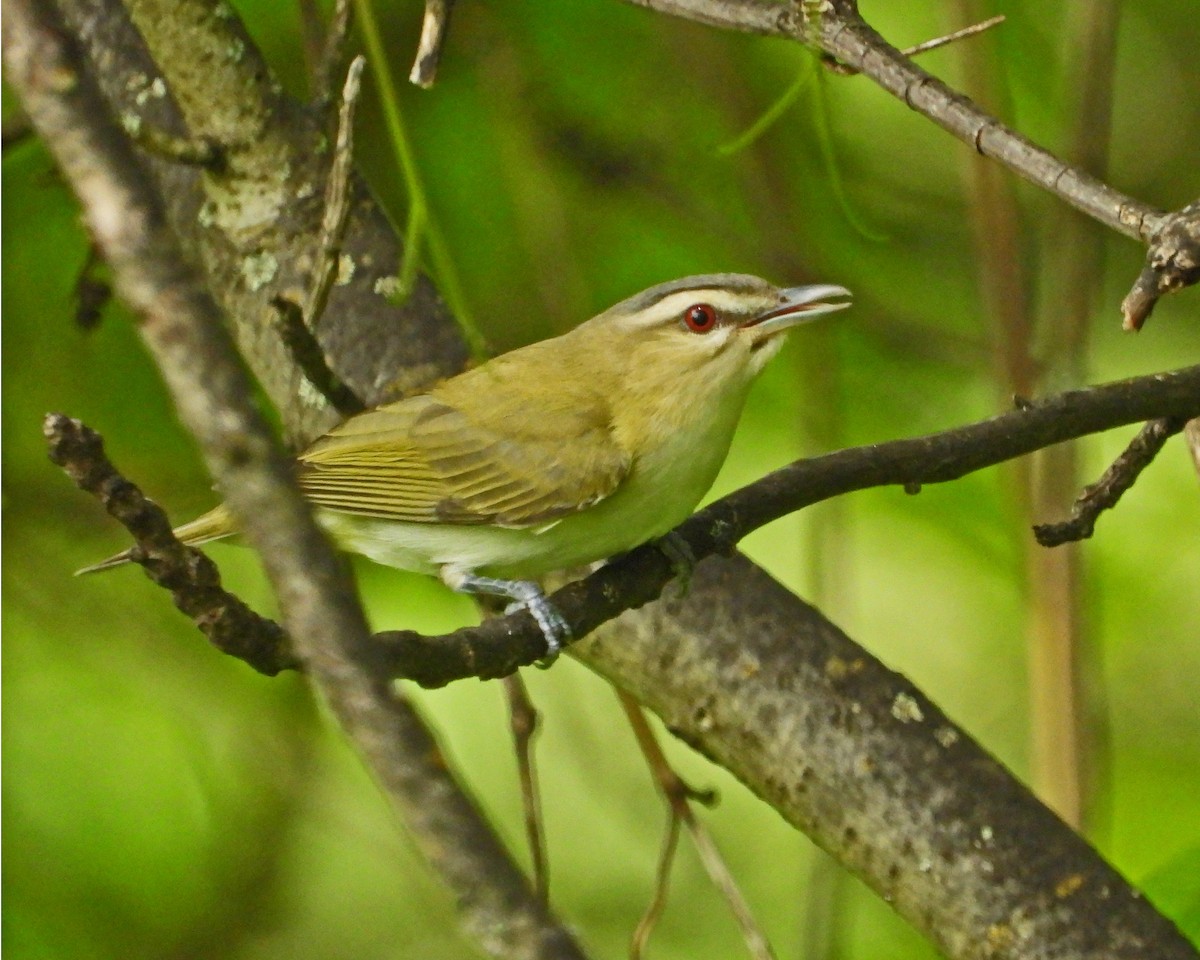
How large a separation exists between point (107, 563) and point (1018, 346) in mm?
2259

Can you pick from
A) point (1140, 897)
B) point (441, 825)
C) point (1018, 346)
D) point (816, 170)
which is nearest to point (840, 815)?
point (1140, 897)

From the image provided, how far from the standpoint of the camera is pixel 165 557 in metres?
1.62

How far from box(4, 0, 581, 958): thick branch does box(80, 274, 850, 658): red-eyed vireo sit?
1958mm

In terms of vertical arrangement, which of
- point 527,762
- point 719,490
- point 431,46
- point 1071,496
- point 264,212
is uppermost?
point 264,212

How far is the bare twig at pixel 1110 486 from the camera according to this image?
247 centimetres

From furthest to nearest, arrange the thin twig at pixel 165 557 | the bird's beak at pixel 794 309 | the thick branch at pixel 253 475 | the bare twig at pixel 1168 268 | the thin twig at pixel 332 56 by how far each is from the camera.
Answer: the bird's beak at pixel 794 309, the thin twig at pixel 332 56, the bare twig at pixel 1168 268, the thin twig at pixel 165 557, the thick branch at pixel 253 475

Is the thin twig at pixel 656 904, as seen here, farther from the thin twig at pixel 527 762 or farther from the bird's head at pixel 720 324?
the bird's head at pixel 720 324

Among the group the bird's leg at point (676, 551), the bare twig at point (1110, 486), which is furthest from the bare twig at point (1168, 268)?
the bird's leg at point (676, 551)

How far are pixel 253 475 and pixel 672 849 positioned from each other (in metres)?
2.55

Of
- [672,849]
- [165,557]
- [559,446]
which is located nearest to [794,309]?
[559,446]

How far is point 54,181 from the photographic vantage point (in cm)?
377

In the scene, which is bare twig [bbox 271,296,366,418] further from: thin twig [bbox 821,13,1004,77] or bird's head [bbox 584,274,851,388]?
thin twig [bbox 821,13,1004,77]

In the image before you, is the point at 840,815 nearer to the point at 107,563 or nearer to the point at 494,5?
the point at 107,563

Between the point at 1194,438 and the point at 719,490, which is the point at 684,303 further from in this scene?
the point at 719,490
